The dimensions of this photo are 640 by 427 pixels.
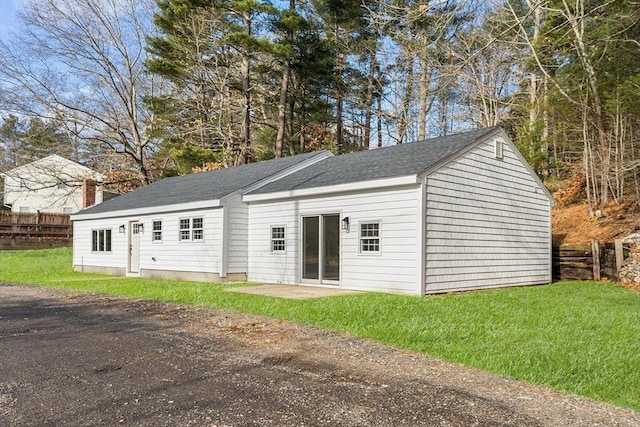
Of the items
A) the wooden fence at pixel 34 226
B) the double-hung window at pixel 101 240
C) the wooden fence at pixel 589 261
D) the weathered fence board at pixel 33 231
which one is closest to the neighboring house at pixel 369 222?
the wooden fence at pixel 589 261

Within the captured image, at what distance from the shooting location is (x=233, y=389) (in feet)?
14.4

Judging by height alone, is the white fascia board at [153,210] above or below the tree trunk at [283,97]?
below

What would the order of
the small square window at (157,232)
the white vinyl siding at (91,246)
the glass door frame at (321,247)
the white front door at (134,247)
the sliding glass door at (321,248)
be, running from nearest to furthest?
the glass door frame at (321,247) < the sliding glass door at (321,248) < the small square window at (157,232) < the white front door at (134,247) < the white vinyl siding at (91,246)

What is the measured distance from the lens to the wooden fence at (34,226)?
97.9 feet

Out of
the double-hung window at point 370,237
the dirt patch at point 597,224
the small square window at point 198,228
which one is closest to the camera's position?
the double-hung window at point 370,237

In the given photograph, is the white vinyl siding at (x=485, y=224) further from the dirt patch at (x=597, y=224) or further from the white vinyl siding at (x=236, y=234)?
the white vinyl siding at (x=236, y=234)

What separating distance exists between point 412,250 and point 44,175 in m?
25.6

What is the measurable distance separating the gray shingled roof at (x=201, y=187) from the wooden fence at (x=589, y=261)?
8.35 meters

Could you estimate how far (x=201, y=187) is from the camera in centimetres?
1700

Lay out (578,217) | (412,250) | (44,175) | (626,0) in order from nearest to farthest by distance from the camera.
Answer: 1. (412,250)
2. (626,0)
3. (578,217)
4. (44,175)

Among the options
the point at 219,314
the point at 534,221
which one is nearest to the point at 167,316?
the point at 219,314

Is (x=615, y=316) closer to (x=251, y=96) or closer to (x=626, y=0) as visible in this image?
(x=626, y=0)

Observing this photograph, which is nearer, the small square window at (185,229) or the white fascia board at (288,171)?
the white fascia board at (288,171)

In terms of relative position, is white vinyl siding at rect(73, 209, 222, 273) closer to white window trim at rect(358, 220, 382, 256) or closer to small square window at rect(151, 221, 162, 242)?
small square window at rect(151, 221, 162, 242)
